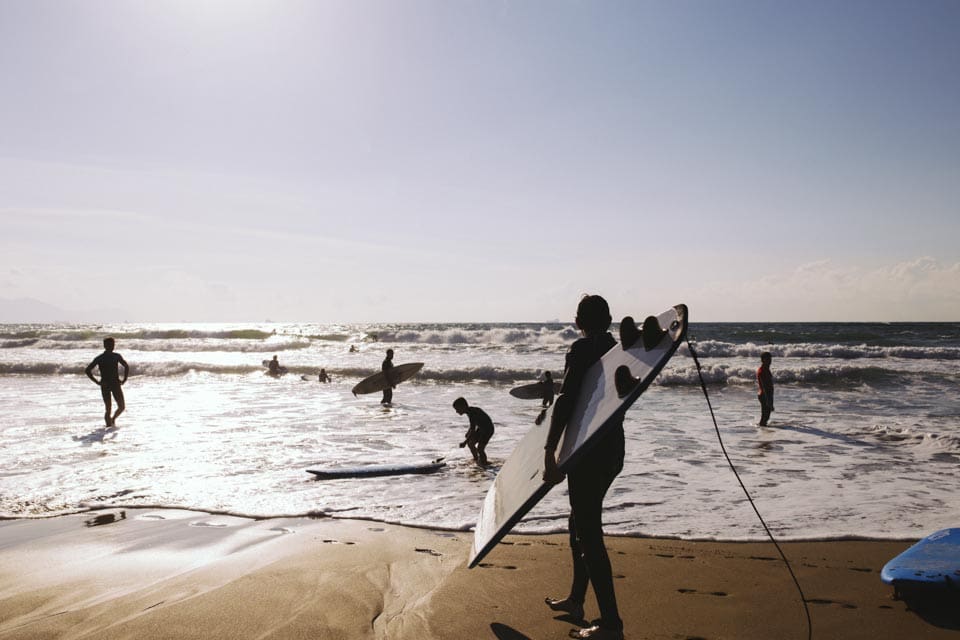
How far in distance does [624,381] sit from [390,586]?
252 centimetres

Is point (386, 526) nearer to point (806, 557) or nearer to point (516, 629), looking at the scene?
point (516, 629)

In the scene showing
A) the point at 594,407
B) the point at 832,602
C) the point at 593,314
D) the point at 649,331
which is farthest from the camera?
the point at 832,602

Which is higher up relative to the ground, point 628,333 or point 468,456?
point 628,333

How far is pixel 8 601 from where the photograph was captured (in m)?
3.94

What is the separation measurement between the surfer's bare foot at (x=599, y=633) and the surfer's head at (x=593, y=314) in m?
1.62

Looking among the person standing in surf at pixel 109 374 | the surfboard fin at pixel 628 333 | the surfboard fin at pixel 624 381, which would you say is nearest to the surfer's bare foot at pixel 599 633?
the surfboard fin at pixel 624 381

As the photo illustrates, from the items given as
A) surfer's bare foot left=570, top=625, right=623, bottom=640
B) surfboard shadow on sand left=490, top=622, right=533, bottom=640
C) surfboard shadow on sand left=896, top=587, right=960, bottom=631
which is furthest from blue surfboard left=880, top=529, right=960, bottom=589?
surfboard shadow on sand left=490, top=622, right=533, bottom=640

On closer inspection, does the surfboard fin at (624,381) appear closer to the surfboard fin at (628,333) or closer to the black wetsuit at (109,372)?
the surfboard fin at (628,333)

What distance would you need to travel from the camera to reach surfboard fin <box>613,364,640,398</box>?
9.04ft

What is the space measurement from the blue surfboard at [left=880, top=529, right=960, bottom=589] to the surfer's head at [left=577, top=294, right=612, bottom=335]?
2562 mm

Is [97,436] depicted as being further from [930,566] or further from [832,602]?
[930,566]

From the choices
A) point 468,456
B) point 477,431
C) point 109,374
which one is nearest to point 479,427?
point 477,431

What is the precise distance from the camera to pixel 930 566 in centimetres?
375

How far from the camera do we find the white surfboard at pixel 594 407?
2.74 meters
